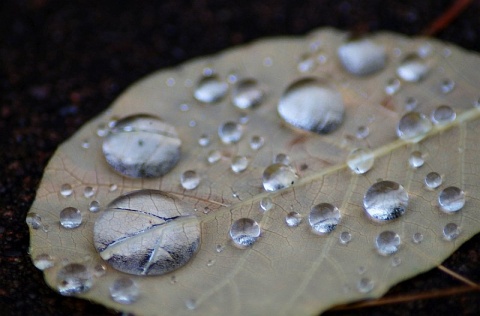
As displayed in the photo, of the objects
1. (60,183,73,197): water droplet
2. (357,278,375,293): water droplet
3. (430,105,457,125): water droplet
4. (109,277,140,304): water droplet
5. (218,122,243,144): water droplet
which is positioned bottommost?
(357,278,375,293): water droplet

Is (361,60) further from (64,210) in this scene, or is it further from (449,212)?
(64,210)

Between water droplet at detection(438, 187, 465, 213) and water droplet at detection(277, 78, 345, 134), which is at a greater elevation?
water droplet at detection(277, 78, 345, 134)

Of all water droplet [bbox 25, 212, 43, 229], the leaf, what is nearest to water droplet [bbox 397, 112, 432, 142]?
the leaf

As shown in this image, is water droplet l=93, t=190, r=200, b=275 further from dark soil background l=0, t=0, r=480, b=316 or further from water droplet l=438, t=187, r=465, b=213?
water droplet l=438, t=187, r=465, b=213

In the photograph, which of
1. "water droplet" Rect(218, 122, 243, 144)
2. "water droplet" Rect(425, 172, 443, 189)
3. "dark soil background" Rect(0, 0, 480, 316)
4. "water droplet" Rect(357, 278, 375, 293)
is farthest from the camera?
"dark soil background" Rect(0, 0, 480, 316)

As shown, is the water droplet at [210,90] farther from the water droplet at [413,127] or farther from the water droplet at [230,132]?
the water droplet at [413,127]

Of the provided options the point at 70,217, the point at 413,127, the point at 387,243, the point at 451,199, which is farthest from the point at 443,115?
the point at 70,217

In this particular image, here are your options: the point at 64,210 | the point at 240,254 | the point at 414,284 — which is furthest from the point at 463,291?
the point at 64,210
